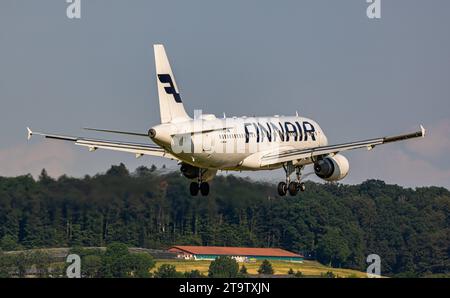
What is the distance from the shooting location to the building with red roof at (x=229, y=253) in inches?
5566

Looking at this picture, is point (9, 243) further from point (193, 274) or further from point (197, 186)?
point (197, 186)

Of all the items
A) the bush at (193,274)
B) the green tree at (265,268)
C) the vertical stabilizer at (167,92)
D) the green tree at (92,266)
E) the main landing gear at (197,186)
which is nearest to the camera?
the vertical stabilizer at (167,92)

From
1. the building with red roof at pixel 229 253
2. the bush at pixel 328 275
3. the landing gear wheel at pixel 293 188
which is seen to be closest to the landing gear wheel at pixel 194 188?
the landing gear wheel at pixel 293 188

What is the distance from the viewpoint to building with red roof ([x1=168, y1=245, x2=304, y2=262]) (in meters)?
141

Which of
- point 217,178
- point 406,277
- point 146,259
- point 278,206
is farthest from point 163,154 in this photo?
point 406,277

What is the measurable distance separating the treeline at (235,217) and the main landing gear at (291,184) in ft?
9.29

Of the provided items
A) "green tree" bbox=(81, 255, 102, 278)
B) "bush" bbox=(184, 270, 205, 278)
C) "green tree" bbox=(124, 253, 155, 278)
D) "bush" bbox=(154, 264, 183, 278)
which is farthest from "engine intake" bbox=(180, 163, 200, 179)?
"bush" bbox=(184, 270, 205, 278)

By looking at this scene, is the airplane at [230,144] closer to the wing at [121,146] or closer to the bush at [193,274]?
the wing at [121,146]

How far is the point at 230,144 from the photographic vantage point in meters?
117

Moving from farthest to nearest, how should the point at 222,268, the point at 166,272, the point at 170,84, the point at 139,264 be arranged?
the point at 222,268 < the point at 166,272 < the point at 139,264 < the point at 170,84

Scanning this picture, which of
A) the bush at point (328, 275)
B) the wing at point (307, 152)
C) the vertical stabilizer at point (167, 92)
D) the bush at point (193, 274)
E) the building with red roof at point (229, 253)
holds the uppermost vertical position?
the vertical stabilizer at point (167, 92)

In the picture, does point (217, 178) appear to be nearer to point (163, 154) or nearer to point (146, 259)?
point (163, 154)

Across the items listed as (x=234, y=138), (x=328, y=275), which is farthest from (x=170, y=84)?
(x=328, y=275)

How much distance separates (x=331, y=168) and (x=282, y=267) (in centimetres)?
2740
